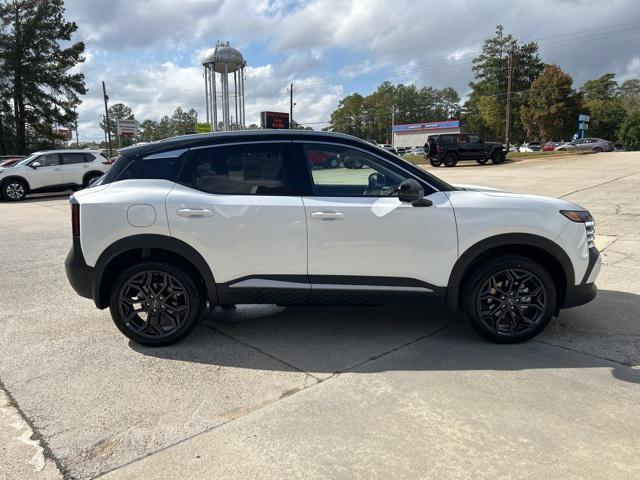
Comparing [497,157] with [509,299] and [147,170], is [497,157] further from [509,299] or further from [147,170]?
[147,170]

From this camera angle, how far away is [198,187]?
3.89 metres

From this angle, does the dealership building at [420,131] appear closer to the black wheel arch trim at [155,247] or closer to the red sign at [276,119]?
the red sign at [276,119]

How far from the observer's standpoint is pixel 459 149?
2758 cm

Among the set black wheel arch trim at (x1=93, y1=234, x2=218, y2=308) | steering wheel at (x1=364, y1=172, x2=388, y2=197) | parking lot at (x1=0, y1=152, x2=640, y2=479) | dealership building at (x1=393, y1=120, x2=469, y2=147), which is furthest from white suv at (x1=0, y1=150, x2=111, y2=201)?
dealership building at (x1=393, y1=120, x2=469, y2=147)

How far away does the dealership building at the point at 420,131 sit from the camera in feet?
257

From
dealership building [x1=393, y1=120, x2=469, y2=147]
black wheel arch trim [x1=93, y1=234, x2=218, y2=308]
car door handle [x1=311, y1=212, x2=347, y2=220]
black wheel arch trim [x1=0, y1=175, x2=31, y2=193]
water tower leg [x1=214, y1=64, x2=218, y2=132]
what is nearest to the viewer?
car door handle [x1=311, y1=212, x2=347, y2=220]

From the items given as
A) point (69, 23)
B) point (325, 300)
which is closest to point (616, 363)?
point (325, 300)

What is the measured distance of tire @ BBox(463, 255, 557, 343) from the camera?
3803mm

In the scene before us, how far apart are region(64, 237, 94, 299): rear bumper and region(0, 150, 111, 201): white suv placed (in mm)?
14844

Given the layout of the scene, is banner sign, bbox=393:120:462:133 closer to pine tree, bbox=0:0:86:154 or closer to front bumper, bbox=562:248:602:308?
pine tree, bbox=0:0:86:154

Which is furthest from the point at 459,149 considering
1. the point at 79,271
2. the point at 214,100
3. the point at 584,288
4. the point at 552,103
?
the point at 552,103

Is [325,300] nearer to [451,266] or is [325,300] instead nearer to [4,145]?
[451,266]

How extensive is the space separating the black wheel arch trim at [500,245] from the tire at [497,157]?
2610 centimetres

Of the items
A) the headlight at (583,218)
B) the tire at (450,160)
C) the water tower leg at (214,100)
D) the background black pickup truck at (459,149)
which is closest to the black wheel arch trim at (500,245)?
the headlight at (583,218)
